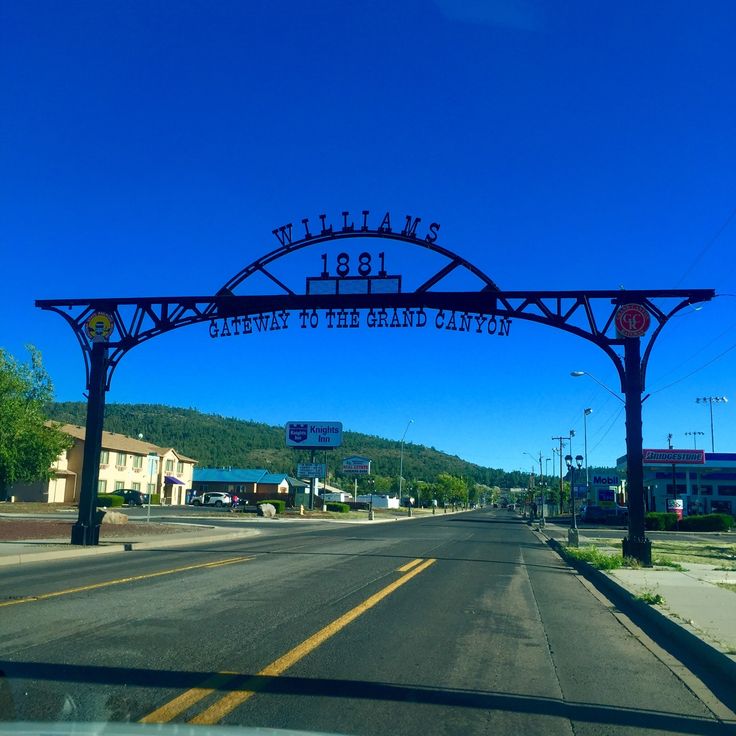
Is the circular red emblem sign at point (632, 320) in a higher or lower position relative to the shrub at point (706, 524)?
higher

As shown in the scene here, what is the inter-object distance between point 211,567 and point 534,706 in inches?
452

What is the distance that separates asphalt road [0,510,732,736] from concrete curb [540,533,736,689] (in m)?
0.39

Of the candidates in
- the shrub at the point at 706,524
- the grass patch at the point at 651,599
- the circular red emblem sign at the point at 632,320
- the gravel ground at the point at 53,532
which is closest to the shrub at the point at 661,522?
the shrub at the point at 706,524

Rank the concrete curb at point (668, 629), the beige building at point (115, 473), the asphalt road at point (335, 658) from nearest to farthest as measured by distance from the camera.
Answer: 1. the asphalt road at point (335, 658)
2. the concrete curb at point (668, 629)
3. the beige building at point (115, 473)

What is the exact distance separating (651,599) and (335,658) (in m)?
6.20

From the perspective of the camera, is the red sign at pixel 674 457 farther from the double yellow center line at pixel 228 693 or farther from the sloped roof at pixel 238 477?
the double yellow center line at pixel 228 693

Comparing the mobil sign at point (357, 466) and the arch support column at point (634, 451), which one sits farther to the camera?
the mobil sign at point (357, 466)

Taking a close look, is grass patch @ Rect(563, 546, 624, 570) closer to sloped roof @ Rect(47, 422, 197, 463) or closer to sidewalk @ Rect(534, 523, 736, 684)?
sidewalk @ Rect(534, 523, 736, 684)

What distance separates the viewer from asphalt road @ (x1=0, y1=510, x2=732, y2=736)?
568 centimetres

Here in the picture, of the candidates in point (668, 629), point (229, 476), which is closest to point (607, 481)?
point (229, 476)

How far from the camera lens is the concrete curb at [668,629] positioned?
745 cm

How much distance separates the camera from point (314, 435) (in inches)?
2778

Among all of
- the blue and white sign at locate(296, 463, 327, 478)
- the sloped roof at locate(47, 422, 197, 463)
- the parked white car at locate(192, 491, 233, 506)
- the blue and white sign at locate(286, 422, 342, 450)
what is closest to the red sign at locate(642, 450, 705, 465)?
the blue and white sign at locate(286, 422, 342, 450)

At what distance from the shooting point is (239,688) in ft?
20.5
